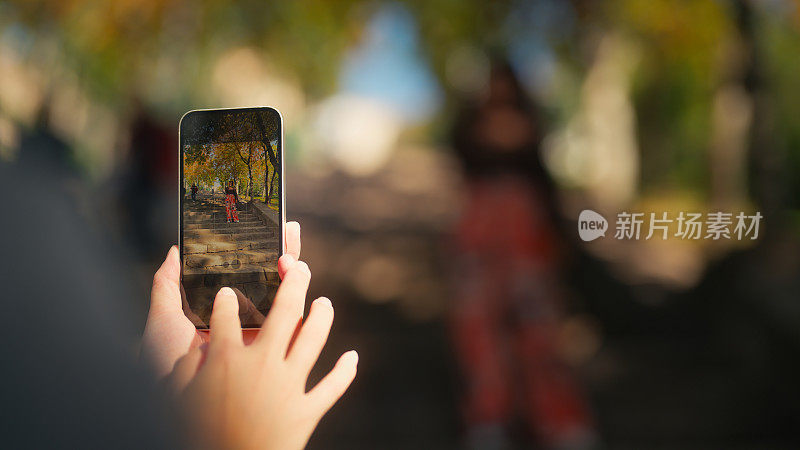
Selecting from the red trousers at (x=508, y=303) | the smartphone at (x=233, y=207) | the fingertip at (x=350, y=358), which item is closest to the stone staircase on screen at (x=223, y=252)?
the smartphone at (x=233, y=207)

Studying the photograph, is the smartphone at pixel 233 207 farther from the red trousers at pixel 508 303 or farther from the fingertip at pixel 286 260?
the red trousers at pixel 508 303

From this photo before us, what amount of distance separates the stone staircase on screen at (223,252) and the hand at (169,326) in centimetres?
2

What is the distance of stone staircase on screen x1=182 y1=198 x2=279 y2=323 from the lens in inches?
29.6

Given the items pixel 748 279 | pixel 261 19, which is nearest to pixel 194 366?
pixel 748 279

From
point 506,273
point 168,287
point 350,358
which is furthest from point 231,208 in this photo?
point 506,273

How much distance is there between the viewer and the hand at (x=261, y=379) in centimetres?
61

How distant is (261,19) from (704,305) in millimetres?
3281

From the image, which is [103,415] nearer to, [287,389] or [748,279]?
[287,389]

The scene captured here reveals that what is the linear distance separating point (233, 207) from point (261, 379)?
21 cm

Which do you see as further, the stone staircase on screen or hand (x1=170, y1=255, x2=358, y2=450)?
the stone staircase on screen

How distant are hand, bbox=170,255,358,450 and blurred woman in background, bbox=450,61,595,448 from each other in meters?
2.18

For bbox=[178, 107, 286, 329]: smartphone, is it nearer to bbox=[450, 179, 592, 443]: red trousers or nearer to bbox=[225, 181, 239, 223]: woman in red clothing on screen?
bbox=[225, 181, 239, 223]: woman in red clothing on screen

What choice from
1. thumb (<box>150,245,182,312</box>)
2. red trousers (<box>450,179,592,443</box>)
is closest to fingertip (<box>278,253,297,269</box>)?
thumb (<box>150,245,182,312</box>)

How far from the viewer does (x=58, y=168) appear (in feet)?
1.95
